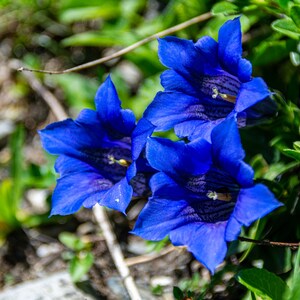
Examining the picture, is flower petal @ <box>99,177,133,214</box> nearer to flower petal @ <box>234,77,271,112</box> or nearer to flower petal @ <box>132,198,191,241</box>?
flower petal @ <box>132,198,191,241</box>

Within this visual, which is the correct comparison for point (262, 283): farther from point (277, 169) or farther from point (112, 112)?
point (112, 112)

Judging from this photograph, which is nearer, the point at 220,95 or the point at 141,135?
the point at 141,135

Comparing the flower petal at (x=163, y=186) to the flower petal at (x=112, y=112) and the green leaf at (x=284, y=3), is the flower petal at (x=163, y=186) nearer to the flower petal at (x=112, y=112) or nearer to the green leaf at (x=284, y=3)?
the flower petal at (x=112, y=112)

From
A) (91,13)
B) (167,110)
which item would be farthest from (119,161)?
(91,13)

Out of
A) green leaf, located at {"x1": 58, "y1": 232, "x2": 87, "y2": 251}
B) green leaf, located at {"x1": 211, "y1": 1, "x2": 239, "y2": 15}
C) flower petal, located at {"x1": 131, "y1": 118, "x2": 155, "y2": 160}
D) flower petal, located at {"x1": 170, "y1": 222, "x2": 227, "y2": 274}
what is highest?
green leaf, located at {"x1": 211, "y1": 1, "x2": 239, "y2": 15}

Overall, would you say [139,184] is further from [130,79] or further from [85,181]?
[130,79]

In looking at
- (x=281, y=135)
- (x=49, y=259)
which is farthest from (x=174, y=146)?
(x=49, y=259)

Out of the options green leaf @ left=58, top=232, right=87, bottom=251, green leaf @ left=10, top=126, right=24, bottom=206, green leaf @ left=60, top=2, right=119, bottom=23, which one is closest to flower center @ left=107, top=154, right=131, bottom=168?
green leaf @ left=58, top=232, right=87, bottom=251
